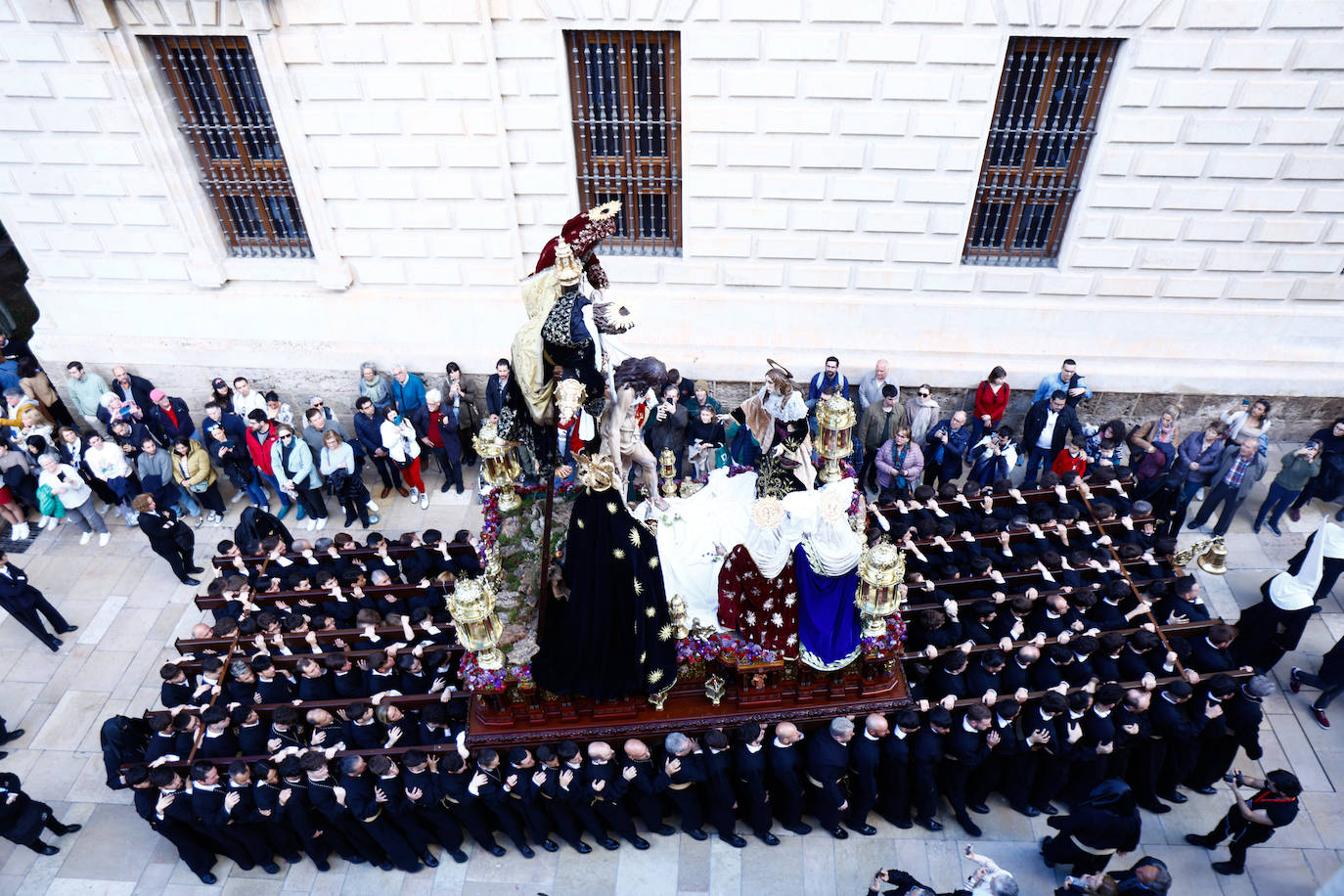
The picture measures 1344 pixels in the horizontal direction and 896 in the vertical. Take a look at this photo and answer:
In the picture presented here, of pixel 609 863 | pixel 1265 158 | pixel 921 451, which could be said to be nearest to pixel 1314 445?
pixel 1265 158

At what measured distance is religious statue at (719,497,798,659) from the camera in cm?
806

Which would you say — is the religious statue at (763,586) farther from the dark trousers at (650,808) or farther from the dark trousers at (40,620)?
the dark trousers at (40,620)

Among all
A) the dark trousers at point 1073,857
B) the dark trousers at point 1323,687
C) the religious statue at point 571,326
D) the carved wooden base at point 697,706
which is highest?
the religious statue at point 571,326

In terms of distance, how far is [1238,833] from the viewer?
8.62m

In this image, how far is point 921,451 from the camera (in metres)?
12.6

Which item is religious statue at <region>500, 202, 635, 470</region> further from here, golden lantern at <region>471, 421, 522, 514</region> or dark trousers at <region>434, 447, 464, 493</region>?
dark trousers at <region>434, 447, 464, 493</region>

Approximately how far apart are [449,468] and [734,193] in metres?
6.16

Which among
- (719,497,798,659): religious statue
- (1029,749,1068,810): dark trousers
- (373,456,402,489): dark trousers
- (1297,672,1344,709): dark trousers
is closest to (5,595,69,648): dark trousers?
(373,456,402,489): dark trousers

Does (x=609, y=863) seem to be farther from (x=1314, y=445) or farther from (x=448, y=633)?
(x=1314, y=445)

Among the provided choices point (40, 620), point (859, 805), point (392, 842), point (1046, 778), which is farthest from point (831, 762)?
point (40, 620)

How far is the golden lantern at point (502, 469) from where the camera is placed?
950 centimetres

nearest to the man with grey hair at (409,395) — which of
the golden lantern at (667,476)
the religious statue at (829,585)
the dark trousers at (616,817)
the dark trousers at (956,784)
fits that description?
the golden lantern at (667,476)

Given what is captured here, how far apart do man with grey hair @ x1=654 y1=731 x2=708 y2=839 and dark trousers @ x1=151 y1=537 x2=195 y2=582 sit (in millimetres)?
7780

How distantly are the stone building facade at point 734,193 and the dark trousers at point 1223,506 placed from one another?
2070 mm
